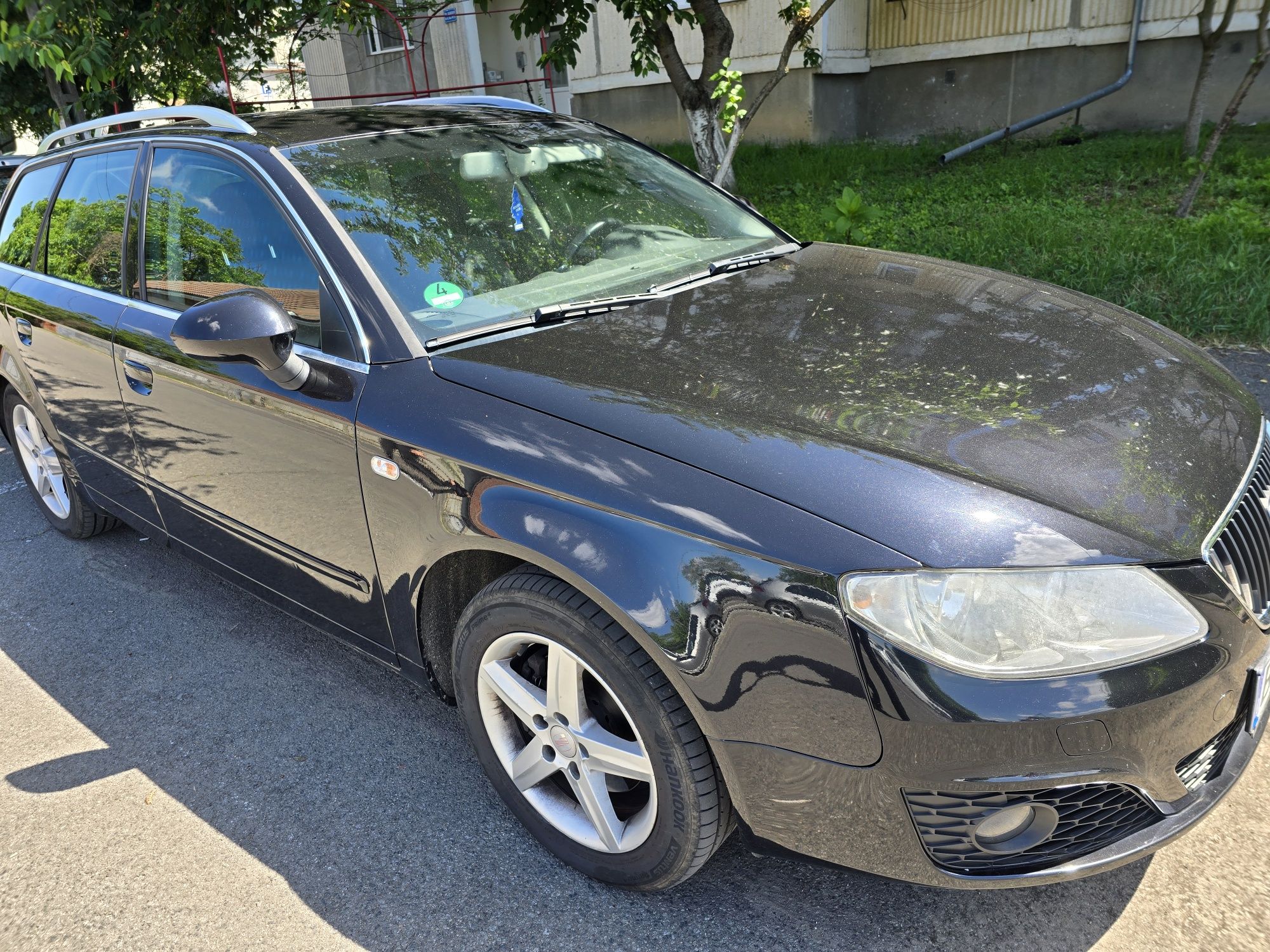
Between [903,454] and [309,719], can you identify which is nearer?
[903,454]

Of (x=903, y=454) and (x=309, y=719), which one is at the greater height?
(x=903, y=454)

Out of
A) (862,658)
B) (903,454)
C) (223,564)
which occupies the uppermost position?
(903,454)

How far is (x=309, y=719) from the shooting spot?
9.78 ft

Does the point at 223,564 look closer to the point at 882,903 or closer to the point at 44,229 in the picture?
the point at 44,229

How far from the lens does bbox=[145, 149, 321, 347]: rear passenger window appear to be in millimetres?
2547

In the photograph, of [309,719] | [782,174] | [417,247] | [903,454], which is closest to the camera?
[903,454]

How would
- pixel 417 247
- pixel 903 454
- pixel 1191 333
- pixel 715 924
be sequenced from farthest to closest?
pixel 1191 333, pixel 417 247, pixel 715 924, pixel 903 454

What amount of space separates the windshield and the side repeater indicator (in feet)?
1.03

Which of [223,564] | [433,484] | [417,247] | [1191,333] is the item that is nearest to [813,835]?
[433,484]

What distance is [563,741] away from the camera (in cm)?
219

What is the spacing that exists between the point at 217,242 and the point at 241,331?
0.81m

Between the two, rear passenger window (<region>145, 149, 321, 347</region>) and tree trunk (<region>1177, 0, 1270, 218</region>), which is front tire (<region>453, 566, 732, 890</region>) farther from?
tree trunk (<region>1177, 0, 1270, 218</region>)

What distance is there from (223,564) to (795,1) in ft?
21.0

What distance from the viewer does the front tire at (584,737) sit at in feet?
6.33
